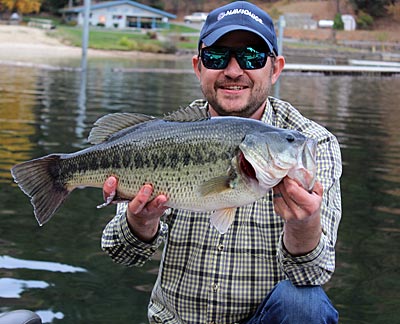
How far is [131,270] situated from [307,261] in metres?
3.56

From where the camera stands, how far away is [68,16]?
3910 inches

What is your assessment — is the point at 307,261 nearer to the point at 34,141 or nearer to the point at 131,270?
the point at 131,270

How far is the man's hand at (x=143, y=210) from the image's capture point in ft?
10.8

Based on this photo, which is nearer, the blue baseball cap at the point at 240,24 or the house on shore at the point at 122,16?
A: the blue baseball cap at the point at 240,24

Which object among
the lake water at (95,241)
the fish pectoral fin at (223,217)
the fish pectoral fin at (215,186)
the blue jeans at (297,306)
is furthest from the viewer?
the lake water at (95,241)

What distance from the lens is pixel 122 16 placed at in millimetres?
96938

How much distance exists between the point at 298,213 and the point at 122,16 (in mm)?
96604

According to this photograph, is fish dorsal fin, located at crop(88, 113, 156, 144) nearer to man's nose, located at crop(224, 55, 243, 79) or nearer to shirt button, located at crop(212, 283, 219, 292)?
man's nose, located at crop(224, 55, 243, 79)

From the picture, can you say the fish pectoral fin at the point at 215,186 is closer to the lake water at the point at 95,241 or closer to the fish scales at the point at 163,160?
the fish scales at the point at 163,160

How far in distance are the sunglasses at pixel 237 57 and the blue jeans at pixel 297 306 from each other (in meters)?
1.20

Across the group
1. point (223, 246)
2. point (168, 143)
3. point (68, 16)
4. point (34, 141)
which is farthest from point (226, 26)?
point (68, 16)

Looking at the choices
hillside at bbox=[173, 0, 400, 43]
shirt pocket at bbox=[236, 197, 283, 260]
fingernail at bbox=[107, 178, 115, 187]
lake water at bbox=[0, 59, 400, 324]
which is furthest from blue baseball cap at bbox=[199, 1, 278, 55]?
hillside at bbox=[173, 0, 400, 43]

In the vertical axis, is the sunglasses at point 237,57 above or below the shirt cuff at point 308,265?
above

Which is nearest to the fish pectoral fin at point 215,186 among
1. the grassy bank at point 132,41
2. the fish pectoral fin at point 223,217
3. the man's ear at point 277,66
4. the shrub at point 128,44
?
the fish pectoral fin at point 223,217
